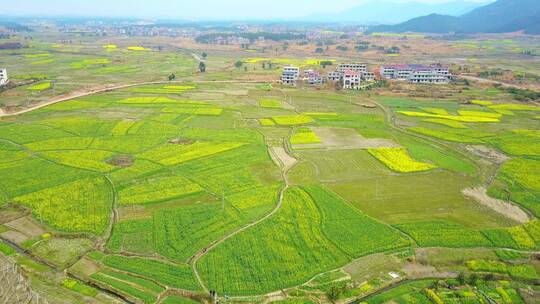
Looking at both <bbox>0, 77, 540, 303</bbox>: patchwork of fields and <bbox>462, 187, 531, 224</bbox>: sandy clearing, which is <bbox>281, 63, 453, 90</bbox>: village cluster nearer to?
<bbox>0, 77, 540, 303</bbox>: patchwork of fields

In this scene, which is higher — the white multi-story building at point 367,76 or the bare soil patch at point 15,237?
the white multi-story building at point 367,76

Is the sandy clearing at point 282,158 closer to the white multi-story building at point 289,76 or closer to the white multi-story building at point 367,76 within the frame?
the white multi-story building at point 289,76

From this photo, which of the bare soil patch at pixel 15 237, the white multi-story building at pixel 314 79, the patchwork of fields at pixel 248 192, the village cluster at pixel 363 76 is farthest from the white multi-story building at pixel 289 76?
the bare soil patch at pixel 15 237

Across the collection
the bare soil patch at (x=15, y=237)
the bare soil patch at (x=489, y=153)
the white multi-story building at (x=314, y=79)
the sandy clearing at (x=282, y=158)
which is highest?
the white multi-story building at (x=314, y=79)

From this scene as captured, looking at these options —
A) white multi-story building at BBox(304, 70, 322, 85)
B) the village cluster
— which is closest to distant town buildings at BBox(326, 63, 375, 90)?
the village cluster

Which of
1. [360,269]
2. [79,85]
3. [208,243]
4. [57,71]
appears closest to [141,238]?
[208,243]

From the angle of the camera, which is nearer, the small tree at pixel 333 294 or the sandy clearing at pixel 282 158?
the small tree at pixel 333 294

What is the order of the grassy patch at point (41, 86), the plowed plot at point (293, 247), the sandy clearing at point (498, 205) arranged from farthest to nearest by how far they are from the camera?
the grassy patch at point (41, 86)
the sandy clearing at point (498, 205)
the plowed plot at point (293, 247)
